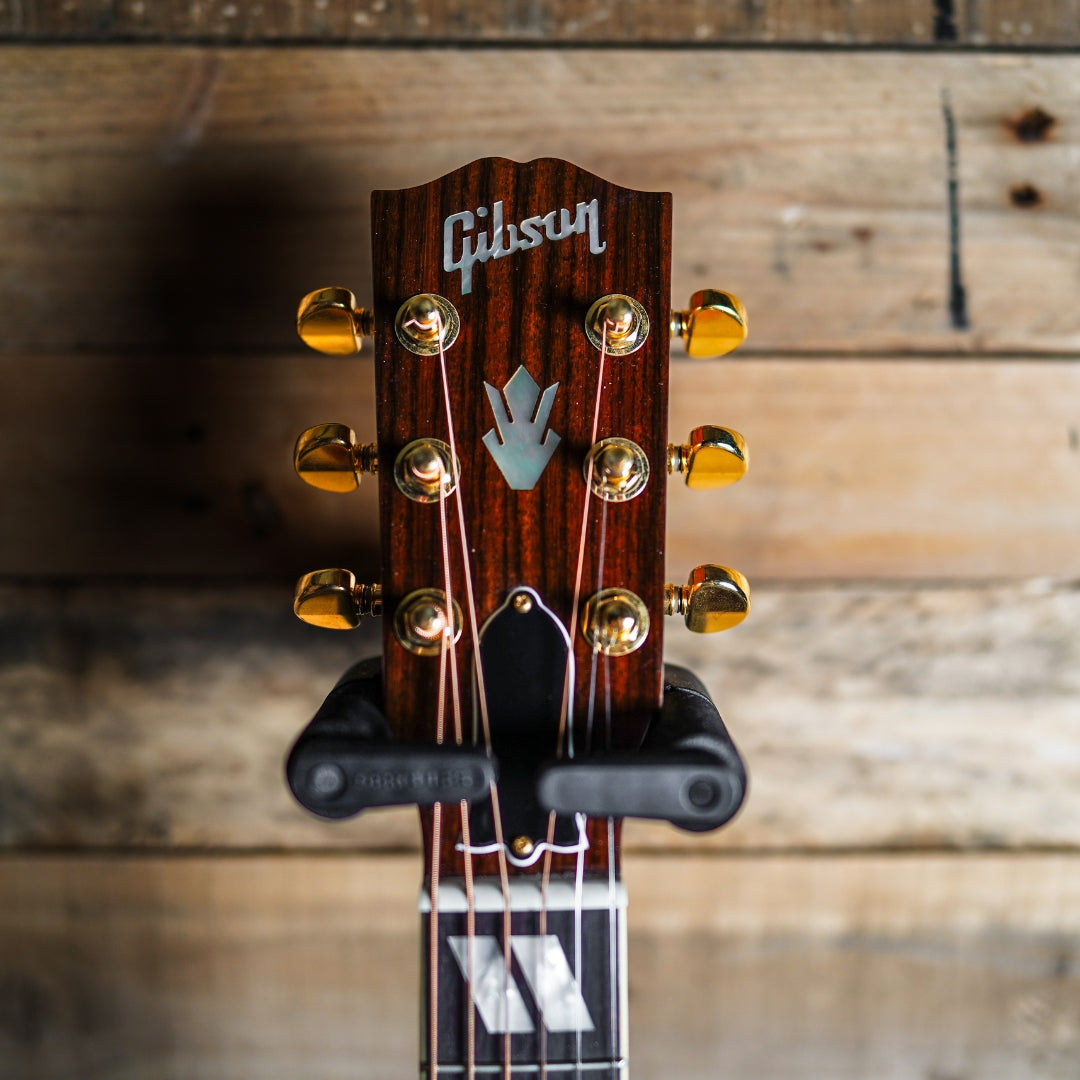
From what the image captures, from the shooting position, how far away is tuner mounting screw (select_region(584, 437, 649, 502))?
1.46 ft

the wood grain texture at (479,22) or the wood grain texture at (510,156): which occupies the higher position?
the wood grain texture at (479,22)

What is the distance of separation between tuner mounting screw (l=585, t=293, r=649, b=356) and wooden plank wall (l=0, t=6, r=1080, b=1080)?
211 mm

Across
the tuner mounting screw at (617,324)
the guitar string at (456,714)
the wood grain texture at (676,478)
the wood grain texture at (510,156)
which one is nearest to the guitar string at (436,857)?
the guitar string at (456,714)

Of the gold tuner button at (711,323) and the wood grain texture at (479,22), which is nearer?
the gold tuner button at (711,323)

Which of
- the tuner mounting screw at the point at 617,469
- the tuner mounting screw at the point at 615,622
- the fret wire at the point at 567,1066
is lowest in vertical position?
the fret wire at the point at 567,1066

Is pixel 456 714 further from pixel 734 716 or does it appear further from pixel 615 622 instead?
pixel 734 716

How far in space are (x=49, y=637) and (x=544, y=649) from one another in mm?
440

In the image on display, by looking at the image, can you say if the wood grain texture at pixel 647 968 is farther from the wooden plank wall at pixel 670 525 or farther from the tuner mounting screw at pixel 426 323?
the tuner mounting screw at pixel 426 323

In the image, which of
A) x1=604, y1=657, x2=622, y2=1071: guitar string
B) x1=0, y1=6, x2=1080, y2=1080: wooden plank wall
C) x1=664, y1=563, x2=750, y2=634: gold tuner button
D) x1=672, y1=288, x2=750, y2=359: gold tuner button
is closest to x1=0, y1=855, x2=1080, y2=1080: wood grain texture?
x1=0, y1=6, x2=1080, y2=1080: wooden plank wall

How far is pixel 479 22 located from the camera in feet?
2.11

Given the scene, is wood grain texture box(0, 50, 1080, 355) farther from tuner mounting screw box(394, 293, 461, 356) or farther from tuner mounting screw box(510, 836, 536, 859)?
tuner mounting screw box(510, 836, 536, 859)

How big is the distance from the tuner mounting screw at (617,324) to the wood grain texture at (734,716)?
293 mm

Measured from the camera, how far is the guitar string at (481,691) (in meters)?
0.45

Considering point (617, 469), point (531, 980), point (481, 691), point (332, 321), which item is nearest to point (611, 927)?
point (531, 980)
